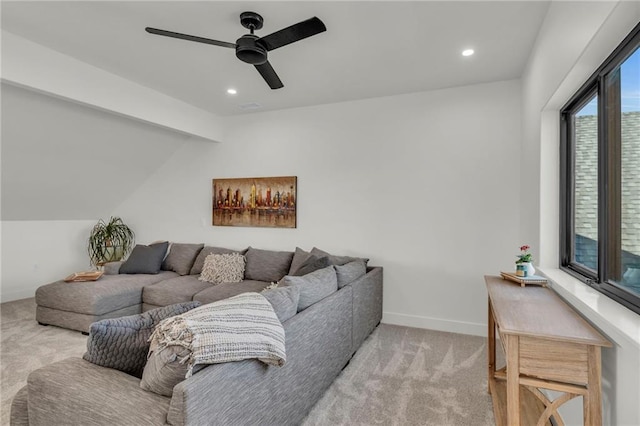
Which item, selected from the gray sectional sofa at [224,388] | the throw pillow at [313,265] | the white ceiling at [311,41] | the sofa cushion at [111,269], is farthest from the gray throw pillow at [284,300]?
the sofa cushion at [111,269]

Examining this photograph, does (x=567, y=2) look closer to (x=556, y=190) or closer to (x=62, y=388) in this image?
(x=556, y=190)

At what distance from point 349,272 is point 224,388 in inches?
72.2

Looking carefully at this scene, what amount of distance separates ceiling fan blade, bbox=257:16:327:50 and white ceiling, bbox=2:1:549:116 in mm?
257

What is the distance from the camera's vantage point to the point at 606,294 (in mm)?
1599

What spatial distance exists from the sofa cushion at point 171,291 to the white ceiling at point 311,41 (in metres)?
2.33

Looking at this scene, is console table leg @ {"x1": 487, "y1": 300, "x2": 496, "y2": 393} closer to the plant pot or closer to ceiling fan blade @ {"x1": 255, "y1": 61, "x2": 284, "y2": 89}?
the plant pot

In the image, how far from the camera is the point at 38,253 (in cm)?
497

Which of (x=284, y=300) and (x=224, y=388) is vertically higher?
(x=284, y=300)

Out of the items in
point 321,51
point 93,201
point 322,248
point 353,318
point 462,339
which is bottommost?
point 462,339

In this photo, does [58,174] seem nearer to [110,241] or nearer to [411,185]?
[110,241]

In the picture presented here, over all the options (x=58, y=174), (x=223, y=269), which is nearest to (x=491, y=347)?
(x=223, y=269)

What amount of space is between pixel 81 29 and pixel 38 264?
406cm

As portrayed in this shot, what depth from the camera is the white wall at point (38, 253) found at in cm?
465

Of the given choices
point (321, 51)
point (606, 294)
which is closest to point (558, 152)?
point (606, 294)
